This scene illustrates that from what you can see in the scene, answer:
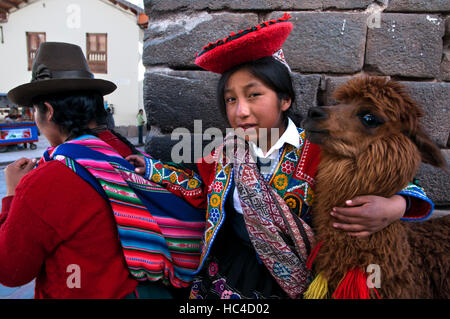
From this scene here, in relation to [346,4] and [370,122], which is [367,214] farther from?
[346,4]

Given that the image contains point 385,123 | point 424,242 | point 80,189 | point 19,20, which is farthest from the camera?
point 19,20

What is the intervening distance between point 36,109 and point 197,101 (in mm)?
894

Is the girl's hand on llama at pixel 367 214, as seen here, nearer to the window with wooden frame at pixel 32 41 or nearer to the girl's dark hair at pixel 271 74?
the girl's dark hair at pixel 271 74

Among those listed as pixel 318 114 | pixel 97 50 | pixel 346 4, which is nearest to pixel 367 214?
pixel 318 114

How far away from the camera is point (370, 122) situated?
922 mm

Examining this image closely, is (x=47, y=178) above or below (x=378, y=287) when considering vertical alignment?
above

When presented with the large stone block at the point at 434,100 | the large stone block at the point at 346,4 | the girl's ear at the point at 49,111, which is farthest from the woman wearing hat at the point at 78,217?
the large stone block at the point at 434,100

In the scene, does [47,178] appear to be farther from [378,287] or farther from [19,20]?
[19,20]

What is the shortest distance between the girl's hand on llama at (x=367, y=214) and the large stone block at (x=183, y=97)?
1.07 meters

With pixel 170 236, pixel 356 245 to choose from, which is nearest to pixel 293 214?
pixel 356 245

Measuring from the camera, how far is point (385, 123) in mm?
910

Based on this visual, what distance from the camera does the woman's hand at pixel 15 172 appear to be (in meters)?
1.24

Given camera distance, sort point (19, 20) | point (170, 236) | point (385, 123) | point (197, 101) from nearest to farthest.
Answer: point (385, 123), point (170, 236), point (197, 101), point (19, 20)
